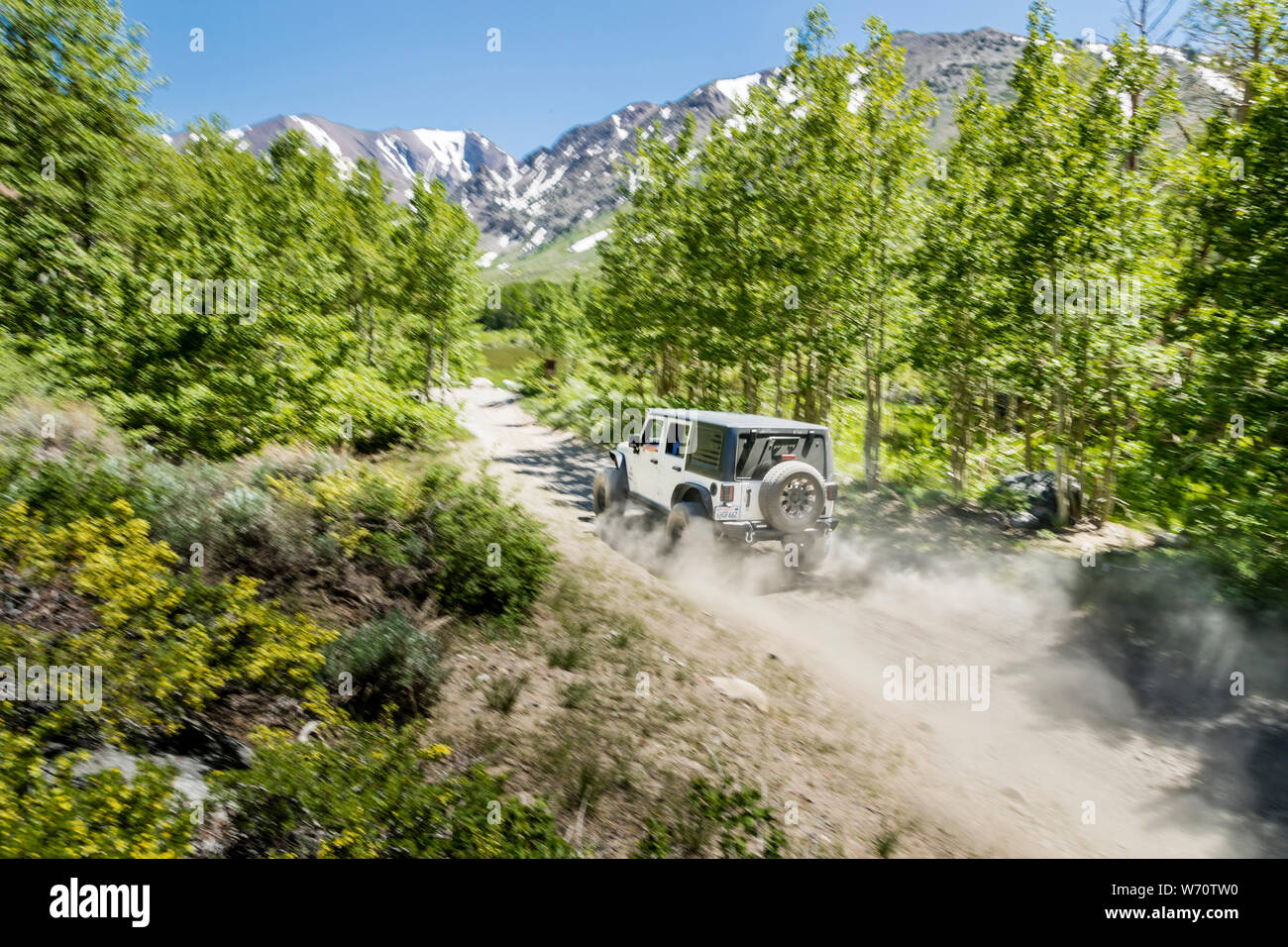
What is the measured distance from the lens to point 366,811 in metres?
3.40

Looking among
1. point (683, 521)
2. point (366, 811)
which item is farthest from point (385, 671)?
point (683, 521)

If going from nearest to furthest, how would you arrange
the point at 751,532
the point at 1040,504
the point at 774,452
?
the point at 751,532 → the point at 774,452 → the point at 1040,504

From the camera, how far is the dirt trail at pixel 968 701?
483cm

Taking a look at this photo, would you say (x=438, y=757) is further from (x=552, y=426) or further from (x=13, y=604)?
(x=552, y=426)

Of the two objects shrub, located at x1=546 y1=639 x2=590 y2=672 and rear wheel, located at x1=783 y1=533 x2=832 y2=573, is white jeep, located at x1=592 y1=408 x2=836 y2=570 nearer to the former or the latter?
rear wheel, located at x1=783 y1=533 x2=832 y2=573

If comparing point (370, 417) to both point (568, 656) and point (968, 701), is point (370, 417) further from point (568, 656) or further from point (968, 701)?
point (968, 701)

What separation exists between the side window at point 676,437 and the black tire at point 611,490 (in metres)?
1.71

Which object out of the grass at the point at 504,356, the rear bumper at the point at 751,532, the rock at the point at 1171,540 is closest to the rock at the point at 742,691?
the rear bumper at the point at 751,532

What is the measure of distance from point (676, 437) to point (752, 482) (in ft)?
5.80

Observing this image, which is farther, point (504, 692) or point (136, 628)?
point (504, 692)

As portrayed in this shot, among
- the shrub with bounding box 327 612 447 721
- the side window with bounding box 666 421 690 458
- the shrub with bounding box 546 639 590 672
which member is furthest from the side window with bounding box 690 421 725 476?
the shrub with bounding box 327 612 447 721

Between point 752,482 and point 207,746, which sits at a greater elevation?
point 752,482

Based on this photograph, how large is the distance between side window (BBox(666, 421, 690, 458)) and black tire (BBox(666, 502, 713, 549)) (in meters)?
0.95

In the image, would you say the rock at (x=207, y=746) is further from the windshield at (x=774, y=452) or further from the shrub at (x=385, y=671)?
the windshield at (x=774, y=452)
